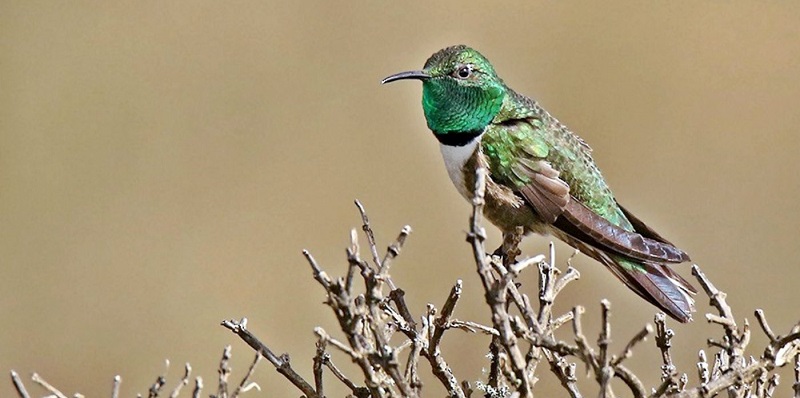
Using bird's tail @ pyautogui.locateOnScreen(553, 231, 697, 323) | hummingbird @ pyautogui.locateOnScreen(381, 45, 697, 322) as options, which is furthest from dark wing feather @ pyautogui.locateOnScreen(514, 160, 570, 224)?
bird's tail @ pyautogui.locateOnScreen(553, 231, 697, 323)

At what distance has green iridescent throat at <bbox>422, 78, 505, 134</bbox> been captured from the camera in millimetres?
2465

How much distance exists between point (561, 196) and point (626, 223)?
0.26 metres

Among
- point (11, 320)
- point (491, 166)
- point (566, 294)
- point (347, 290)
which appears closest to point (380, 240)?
point (566, 294)

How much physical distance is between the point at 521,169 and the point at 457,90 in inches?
9.9

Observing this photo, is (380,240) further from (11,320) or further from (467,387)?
(467,387)

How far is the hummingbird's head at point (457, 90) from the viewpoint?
2.46 metres

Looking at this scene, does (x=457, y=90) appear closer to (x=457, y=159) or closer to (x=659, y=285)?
(x=457, y=159)

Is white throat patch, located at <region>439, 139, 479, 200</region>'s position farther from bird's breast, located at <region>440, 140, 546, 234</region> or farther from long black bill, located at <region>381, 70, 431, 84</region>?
long black bill, located at <region>381, 70, 431, 84</region>

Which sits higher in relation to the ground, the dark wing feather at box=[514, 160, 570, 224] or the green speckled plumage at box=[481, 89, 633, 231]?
the green speckled plumage at box=[481, 89, 633, 231]

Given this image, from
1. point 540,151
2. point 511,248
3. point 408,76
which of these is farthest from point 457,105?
point 511,248

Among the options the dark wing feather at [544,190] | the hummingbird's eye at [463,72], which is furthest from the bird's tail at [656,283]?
the hummingbird's eye at [463,72]

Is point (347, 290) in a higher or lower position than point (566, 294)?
lower

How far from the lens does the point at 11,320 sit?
5.02m

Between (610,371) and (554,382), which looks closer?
(610,371)
